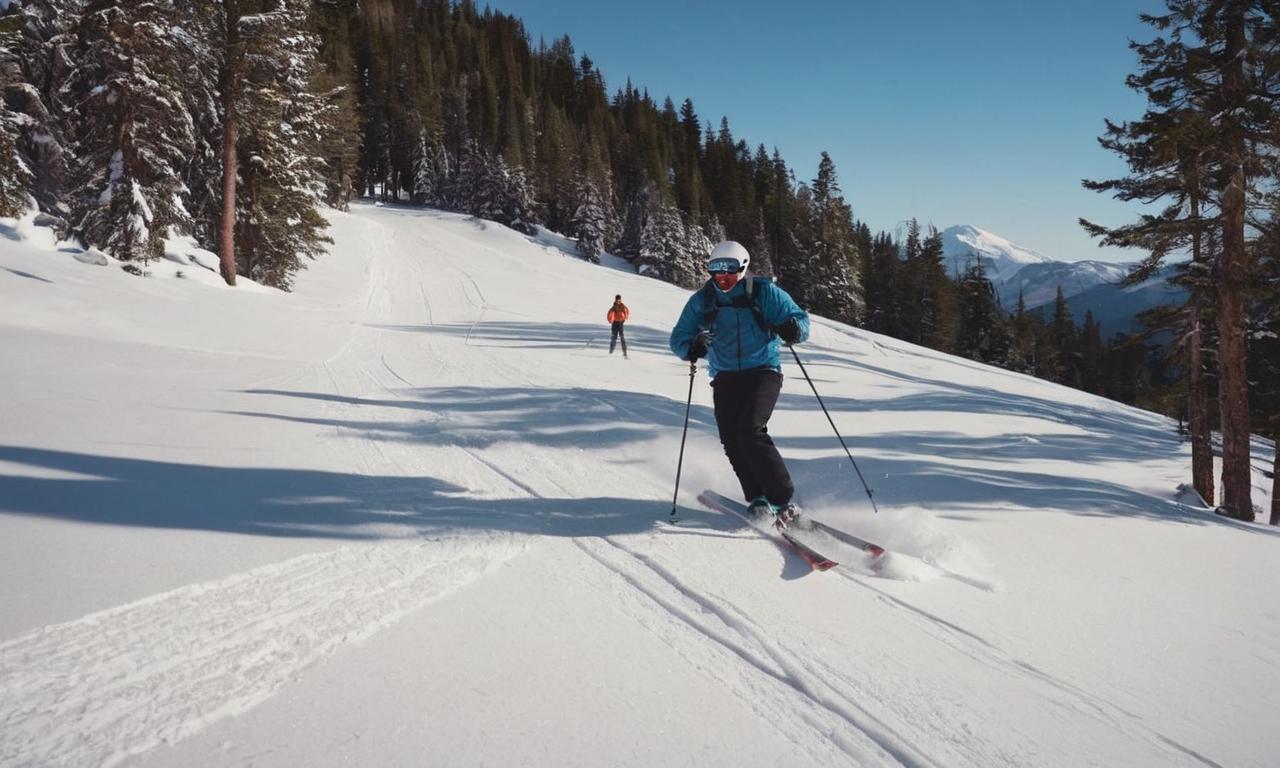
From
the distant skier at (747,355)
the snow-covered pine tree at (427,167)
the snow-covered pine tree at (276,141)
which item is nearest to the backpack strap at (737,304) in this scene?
the distant skier at (747,355)

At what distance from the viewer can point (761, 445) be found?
15.1 feet

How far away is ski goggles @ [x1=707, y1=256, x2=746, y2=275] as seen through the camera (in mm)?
4699

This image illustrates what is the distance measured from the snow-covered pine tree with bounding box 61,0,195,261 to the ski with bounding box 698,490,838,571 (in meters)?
18.0

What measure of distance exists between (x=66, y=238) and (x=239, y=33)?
25.1 ft

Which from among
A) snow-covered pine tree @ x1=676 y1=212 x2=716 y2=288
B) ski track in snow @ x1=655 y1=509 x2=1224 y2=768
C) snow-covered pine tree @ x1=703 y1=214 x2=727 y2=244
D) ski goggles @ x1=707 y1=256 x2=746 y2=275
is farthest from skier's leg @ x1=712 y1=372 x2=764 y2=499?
snow-covered pine tree @ x1=703 y1=214 x2=727 y2=244

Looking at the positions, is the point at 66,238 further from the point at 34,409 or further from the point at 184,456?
the point at 184,456

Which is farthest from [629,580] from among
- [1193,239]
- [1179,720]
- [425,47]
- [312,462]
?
[425,47]

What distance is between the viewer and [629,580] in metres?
3.57

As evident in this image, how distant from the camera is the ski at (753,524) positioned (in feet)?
12.8

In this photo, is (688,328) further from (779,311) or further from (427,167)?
(427,167)

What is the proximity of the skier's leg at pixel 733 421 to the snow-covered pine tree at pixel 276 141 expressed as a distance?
19998 millimetres

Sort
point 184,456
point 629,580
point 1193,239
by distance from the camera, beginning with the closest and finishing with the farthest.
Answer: point 629,580, point 184,456, point 1193,239

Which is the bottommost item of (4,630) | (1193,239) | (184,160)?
(4,630)

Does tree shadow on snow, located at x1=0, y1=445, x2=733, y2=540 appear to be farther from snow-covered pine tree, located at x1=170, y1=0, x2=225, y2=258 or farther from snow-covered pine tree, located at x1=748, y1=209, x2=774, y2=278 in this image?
snow-covered pine tree, located at x1=748, y1=209, x2=774, y2=278
